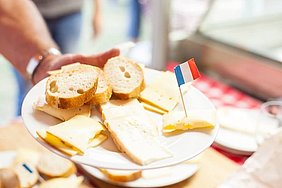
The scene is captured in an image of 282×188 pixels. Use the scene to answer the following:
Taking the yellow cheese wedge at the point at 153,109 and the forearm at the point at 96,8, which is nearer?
the yellow cheese wedge at the point at 153,109

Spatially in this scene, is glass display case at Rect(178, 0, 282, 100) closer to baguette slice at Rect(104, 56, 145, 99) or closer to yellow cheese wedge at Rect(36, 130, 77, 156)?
baguette slice at Rect(104, 56, 145, 99)

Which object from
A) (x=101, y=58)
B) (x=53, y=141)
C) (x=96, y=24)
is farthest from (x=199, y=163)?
(x=96, y=24)

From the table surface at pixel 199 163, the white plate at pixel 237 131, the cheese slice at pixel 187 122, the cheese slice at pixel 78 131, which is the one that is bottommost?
the white plate at pixel 237 131

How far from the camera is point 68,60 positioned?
109 cm

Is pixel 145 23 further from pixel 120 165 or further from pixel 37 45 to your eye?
pixel 120 165

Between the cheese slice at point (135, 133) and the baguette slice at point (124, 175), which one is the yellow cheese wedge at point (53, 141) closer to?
the cheese slice at point (135, 133)

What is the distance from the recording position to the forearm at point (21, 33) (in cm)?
126

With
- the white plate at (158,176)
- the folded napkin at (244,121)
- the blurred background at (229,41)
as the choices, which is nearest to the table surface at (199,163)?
the white plate at (158,176)

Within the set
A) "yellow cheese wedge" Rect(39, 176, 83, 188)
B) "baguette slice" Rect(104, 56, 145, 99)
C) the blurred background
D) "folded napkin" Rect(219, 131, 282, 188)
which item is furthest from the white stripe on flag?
the blurred background

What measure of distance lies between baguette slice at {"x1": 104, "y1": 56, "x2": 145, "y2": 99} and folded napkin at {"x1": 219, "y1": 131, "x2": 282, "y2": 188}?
26 centimetres

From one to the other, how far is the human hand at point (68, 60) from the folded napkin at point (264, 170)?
38cm

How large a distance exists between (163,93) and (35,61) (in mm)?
476

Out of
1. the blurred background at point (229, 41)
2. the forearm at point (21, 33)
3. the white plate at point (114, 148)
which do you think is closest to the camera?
the white plate at point (114, 148)

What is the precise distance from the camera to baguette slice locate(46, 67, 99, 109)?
30.7 inches
